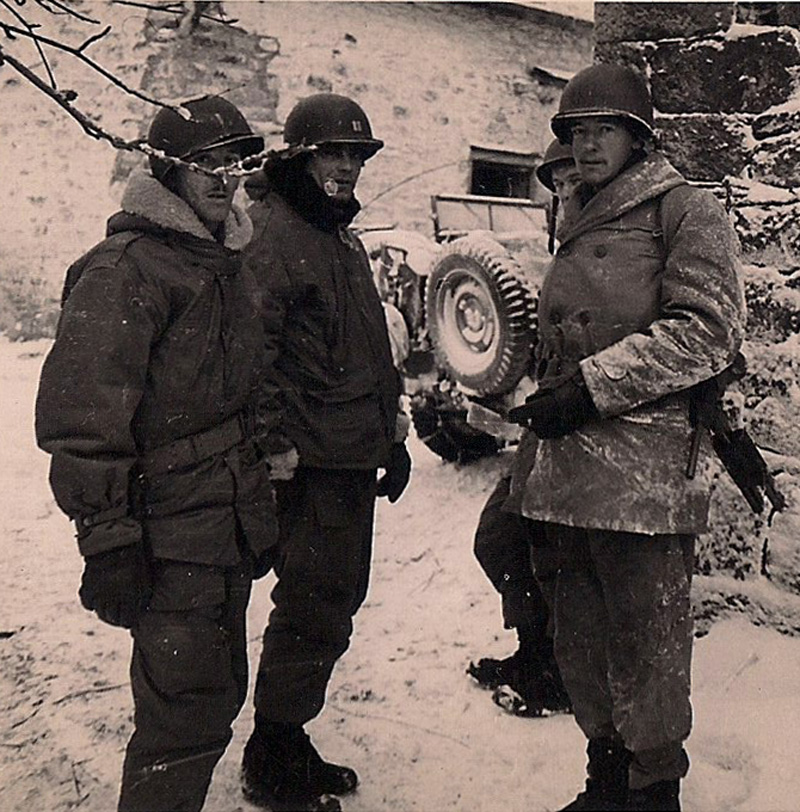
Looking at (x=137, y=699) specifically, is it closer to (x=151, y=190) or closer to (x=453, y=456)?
(x=151, y=190)

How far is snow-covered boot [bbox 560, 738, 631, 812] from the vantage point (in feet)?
8.13

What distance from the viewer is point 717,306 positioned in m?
2.27

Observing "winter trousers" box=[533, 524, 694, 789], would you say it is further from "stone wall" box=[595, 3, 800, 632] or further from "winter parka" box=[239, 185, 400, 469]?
"stone wall" box=[595, 3, 800, 632]

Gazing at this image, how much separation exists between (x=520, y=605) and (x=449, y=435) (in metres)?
2.88

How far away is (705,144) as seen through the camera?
3.56m

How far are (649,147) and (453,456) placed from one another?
12.5 feet

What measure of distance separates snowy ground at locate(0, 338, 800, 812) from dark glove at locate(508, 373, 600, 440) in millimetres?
1127

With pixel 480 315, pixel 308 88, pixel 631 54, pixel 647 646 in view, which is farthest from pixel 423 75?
pixel 647 646

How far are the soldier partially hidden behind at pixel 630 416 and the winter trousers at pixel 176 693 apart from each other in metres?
0.90

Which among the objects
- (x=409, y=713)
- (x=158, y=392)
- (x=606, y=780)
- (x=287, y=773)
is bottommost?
(x=409, y=713)

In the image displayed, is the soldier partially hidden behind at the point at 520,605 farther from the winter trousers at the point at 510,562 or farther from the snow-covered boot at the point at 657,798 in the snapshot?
the snow-covered boot at the point at 657,798

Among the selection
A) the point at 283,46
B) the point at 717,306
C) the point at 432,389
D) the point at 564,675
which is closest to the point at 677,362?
the point at 717,306

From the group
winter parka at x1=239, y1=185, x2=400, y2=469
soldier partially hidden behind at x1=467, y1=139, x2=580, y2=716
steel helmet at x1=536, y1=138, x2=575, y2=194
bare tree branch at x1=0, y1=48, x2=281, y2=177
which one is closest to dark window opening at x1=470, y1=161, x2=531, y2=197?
steel helmet at x1=536, y1=138, x2=575, y2=194

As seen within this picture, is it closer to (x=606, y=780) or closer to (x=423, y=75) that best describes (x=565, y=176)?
(x=606, y=780)
